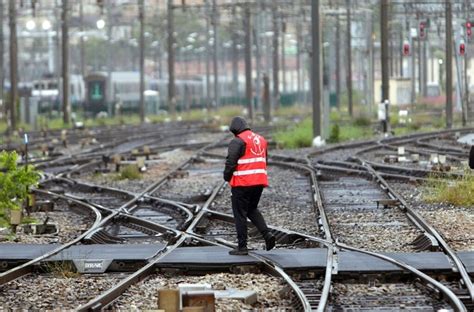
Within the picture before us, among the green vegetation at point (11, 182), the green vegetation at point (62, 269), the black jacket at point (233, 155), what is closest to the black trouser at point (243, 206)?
the black jacket at point (233, 155)

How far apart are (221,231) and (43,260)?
449 cm

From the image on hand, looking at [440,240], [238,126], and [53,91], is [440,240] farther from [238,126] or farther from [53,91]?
[53,91]

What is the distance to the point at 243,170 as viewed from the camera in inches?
576

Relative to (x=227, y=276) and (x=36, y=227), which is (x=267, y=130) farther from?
(x=227, y=276)

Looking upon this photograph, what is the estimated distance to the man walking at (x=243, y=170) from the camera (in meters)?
14.6

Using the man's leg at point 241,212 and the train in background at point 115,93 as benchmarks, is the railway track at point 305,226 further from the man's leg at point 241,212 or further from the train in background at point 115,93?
the train in background at point 115,93

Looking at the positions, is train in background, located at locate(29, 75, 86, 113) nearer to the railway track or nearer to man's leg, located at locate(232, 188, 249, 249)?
the railway track

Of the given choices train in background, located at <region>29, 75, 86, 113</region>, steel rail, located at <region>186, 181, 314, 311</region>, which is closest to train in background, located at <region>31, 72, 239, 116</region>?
train in background, located at <region>29, 75, 86, 113</region>

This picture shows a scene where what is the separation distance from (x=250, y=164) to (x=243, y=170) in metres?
0.10

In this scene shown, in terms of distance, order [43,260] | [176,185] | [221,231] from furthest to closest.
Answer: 1. [176,185]
2. [221,231]
3. [43,260]

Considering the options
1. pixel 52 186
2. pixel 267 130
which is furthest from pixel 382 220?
pixel 267 130

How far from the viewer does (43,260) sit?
573 inches

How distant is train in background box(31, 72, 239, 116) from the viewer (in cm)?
8444

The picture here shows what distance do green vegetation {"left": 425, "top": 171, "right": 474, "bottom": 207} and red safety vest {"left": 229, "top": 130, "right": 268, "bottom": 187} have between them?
7.41 m
